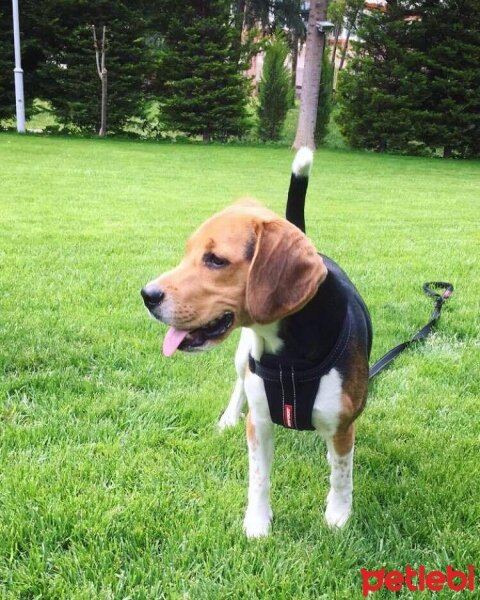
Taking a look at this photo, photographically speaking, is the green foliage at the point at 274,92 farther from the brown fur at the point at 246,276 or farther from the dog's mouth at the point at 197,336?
the dog's mouth at the point at 197,336

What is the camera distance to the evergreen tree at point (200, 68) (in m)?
23.9

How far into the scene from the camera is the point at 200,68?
24078 millimetres

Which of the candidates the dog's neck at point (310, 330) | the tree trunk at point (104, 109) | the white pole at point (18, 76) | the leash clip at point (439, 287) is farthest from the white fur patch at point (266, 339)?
the tree trunk at point (104, 109)

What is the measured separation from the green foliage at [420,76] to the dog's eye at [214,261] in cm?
2371

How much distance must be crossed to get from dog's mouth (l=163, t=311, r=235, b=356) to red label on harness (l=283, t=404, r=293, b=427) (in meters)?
0.41

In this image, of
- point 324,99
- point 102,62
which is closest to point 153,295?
point 102,62

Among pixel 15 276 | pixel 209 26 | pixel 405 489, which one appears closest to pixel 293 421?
pixel 405 489

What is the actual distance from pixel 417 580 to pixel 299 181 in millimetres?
1896

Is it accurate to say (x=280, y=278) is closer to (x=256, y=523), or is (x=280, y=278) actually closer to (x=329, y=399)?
(x=329, y=399)

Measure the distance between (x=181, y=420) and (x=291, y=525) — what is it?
3.27ft

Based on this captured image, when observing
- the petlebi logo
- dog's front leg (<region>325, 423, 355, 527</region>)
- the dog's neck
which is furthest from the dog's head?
the petlebi logo

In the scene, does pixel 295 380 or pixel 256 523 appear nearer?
pixel 295 380

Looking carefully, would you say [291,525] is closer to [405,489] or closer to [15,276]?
[405,489]

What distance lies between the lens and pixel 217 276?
2260mm
